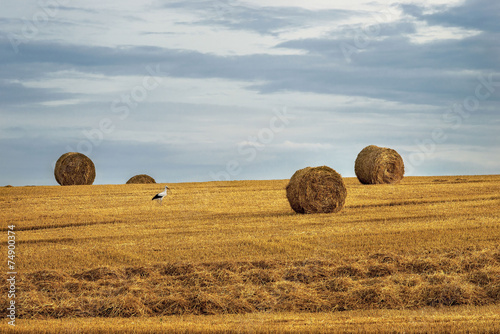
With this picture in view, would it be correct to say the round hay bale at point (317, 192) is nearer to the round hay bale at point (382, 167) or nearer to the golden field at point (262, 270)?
the golden field at point (262, 270)

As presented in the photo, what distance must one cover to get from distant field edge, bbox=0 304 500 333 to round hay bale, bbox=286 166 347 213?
1194cm

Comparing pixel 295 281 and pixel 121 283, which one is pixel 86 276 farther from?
pixel 295 281

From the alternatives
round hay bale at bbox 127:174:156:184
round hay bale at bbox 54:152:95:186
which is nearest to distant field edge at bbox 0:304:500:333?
round hay bale at bbox 54:152:95:186

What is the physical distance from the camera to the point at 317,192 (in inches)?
873

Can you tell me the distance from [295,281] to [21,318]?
17.2 ft

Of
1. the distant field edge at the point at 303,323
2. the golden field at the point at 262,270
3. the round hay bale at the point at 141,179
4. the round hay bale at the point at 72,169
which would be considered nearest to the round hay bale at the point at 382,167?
the golden field at the point at 262,270

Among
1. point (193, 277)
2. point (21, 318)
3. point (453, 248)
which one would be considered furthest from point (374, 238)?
point (21, 318)

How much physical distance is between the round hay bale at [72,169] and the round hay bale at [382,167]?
679 inches

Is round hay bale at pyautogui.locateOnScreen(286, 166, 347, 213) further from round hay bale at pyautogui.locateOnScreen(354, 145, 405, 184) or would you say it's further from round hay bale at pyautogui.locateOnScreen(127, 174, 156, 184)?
round hay bale at pyautogui.locateOnScreen(127, 174, 156, 184)

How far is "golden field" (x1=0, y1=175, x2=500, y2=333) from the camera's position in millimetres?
9648

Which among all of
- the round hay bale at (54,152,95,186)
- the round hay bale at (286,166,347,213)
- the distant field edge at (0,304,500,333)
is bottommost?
the distant field edge at (0,304,500,333)

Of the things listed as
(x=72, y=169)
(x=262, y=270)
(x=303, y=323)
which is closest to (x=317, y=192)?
(x=262, y=270)

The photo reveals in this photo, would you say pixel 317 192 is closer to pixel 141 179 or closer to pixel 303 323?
pixel 303 323

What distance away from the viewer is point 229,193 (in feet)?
100
